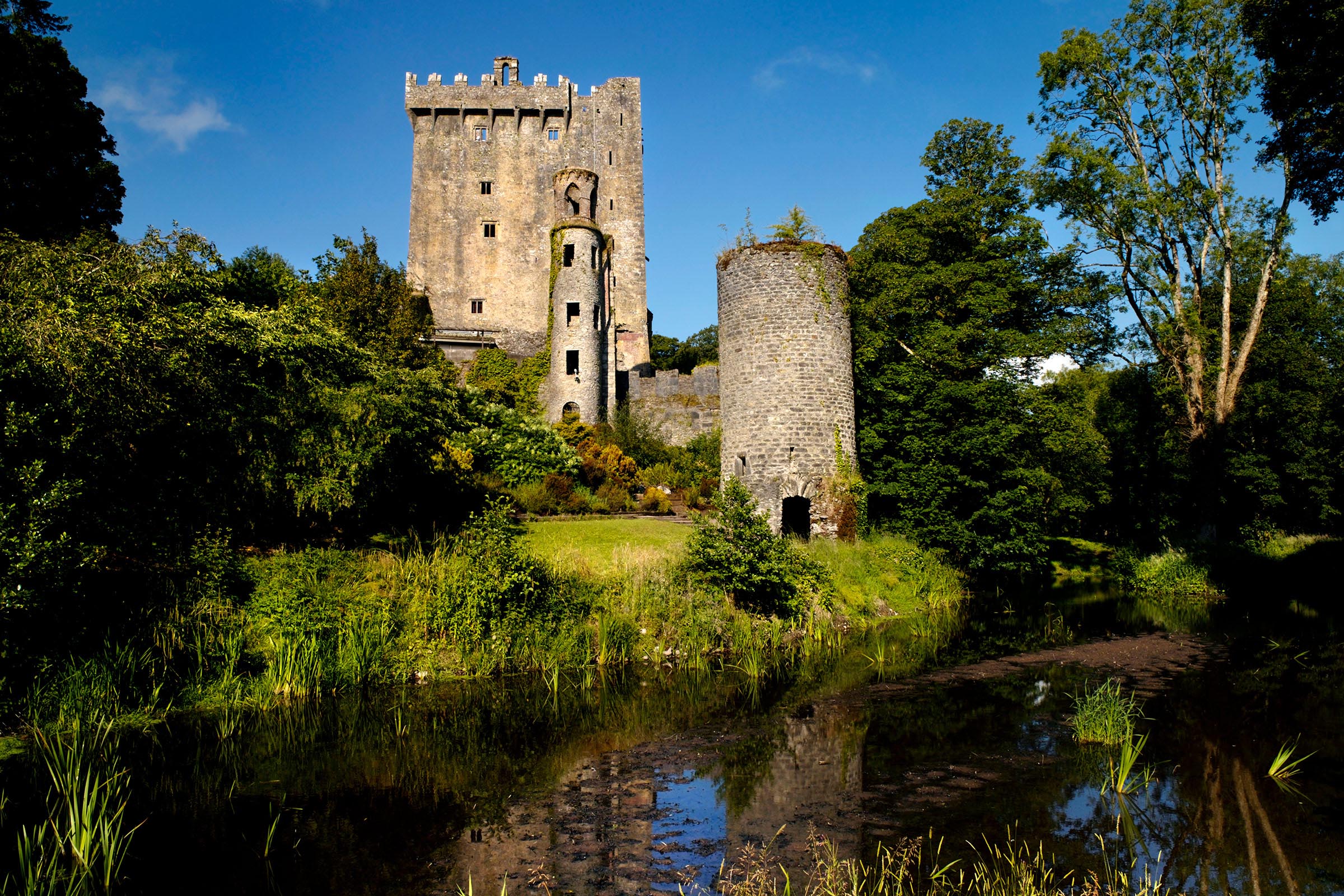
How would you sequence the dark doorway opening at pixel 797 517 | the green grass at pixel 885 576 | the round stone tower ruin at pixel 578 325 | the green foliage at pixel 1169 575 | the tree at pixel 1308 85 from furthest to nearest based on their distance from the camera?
the round stone tower ruin at pixel 578 325 → the green foliage at pixel 1169 575 → the dark doorway opening at pixel 797 517 → the green grass at pixel 885 576 → the tree at pixel 1308 85

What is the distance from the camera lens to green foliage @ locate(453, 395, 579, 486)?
2047 centimetres

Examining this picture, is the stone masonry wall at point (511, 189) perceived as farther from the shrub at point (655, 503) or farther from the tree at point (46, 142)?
the tree at point (46, 142)

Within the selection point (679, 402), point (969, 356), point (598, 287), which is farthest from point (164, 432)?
point (598, 287)

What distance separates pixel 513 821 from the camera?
5879 millimetres

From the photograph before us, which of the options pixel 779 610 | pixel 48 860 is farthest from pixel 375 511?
pixel 48 860

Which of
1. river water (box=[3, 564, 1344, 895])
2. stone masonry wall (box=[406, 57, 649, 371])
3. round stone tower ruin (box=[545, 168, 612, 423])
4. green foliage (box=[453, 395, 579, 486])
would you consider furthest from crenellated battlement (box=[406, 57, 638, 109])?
river water (box=[3, 564, 1344, 895])

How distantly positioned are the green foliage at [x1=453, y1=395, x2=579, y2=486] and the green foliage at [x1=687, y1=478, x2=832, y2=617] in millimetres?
8038

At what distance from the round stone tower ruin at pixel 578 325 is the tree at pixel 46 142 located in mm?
15926

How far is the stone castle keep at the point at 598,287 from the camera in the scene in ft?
60.8

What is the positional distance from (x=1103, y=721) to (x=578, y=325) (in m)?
27.7

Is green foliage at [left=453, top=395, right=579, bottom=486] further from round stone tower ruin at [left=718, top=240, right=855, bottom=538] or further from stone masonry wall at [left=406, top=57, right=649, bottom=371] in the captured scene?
stone masonry wall at [left=406, top=57, right=649, bottom=371]

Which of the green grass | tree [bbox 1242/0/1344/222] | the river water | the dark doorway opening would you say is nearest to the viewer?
the river water

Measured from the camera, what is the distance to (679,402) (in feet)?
103

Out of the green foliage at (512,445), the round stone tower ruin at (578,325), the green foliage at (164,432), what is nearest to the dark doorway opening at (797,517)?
the green foliage at (512,445)
